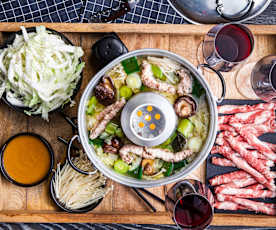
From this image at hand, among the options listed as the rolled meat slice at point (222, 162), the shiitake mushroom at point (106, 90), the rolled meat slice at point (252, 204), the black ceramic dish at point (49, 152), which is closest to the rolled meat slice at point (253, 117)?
the rolled meat slice at point (222, 162)

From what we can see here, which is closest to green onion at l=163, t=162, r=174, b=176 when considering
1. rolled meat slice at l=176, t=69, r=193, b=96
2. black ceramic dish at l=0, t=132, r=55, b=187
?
rolled meat slice at l=176, t=69, r=193, b=96

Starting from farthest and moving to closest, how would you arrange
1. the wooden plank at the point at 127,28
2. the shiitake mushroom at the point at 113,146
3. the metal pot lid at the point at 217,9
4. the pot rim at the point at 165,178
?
the metal pot lid at the point at 217,9
the wooden plank at the point at 127,28
the shiitake mushroom at the point at 113,146
the pot rim at the point at 165,178

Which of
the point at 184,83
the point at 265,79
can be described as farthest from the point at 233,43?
the point at 184,83

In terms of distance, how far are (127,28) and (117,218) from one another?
1098mm

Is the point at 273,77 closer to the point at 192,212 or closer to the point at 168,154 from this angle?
the point at 168,154

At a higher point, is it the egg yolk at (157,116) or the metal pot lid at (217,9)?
the metal pot lid at (217,9)

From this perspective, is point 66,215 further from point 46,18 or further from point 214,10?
point 214,10

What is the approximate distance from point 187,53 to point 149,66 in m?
0.42

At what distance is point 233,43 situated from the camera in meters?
1.89

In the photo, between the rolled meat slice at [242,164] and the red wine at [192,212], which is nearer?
the red wine at [192,212]

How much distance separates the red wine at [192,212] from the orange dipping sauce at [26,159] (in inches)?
31.1

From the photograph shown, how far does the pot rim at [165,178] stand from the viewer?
5.47 ft

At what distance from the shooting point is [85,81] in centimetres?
206

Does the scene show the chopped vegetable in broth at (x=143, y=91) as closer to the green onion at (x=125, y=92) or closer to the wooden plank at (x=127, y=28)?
the green onion at (x=125, y=92)
